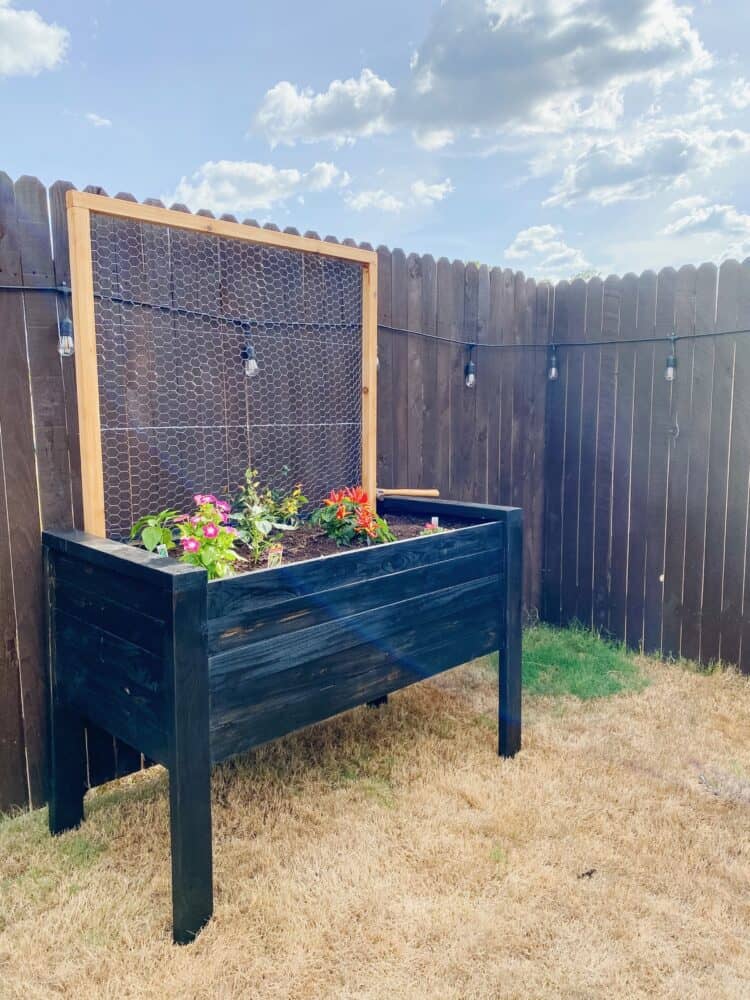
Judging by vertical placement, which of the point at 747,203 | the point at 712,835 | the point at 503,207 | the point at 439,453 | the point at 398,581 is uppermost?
the point at 503,207

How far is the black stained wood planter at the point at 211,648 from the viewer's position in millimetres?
1396

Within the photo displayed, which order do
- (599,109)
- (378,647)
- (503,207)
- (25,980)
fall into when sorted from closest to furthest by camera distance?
(25,980) < (378,647) < (599,109) < (503,207)

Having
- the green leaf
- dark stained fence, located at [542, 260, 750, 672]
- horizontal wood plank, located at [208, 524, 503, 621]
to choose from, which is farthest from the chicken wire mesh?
dark stained fence, located at [542, 260, 750, 672]

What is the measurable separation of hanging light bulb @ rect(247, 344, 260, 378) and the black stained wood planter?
753 mm

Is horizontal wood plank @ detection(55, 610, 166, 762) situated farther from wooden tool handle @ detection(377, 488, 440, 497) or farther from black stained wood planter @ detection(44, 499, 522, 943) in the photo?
wooden tool handle @ detection(377, 488, 440, 497)

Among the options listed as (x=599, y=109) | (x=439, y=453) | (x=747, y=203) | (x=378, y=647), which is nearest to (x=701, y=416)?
(x=747, y=203)

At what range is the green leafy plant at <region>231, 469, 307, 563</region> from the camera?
1.97 m

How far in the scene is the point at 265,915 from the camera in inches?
58.5

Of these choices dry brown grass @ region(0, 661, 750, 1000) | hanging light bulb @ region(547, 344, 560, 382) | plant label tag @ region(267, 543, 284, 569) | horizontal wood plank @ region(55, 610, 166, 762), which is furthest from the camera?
hanging light bulb @ region(547, 344, 560, 382)

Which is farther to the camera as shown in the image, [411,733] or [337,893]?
[411,733]

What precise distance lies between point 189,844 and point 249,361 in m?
1.40

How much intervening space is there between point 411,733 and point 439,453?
4.22ft

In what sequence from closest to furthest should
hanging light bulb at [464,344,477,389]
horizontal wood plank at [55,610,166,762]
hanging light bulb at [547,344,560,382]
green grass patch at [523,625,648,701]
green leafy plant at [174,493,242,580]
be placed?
horizontal wood plank at [55,610,166,762]
green leafy plant at [174,493,242,580]
green grass patch at [523,625,648,701]
hanging light bulb at [464,344,477,389]
hanging light bulb at [547,344,560,382]

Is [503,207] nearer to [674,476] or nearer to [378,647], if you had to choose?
[674,476]
